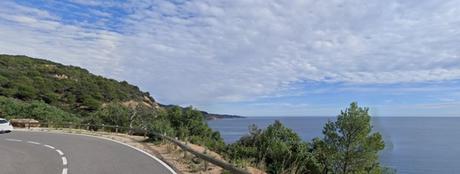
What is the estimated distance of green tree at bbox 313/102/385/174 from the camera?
167ft

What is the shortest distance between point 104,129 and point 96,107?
127ft

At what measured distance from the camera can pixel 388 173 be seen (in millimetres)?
53312

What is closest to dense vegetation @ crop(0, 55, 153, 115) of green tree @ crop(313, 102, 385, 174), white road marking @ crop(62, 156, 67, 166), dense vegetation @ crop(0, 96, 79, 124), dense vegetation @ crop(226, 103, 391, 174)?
dense vegetation @ crop(0, 96, 79, 124)

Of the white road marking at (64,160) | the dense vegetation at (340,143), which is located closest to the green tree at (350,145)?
the dense vegetation at (340,143)

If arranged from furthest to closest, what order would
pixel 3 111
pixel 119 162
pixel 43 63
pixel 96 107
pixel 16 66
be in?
pixel 43 63
pixel 16 66
pixel 96 107
pixel 3 111
pixel 119 162

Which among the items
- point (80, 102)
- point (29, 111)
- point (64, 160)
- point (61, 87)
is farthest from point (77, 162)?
point (61, 87)

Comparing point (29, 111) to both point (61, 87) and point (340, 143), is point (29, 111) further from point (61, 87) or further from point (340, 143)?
point (61, 87)

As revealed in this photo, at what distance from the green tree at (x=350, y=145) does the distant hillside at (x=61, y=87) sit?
124 feet

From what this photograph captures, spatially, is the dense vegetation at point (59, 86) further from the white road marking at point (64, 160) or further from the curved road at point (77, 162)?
the white road marking at point (64, 160)

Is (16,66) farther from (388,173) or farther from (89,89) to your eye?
(388,173)

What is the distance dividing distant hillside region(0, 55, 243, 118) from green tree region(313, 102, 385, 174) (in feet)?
124

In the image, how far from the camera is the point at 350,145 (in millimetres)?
52750

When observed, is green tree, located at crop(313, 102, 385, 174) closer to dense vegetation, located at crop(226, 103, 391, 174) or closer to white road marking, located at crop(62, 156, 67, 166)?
dense vegetation, located at crop(226, 103, 391, 174)

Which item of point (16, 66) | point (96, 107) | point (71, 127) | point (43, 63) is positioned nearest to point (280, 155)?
point (71, 127)
